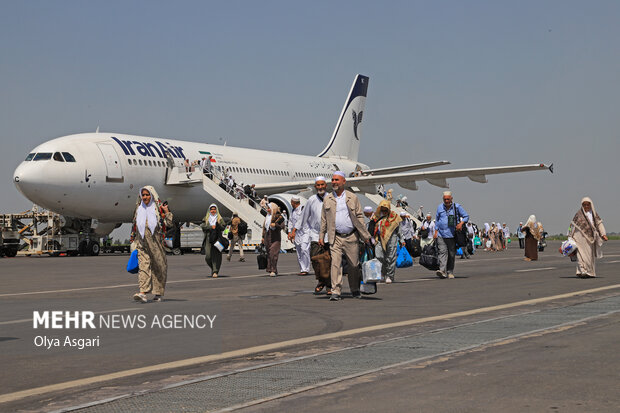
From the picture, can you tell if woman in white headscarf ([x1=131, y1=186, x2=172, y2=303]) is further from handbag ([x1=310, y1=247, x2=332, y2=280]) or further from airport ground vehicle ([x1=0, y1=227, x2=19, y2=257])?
airport ground vehicle ([x1=0, y1=227, x2=19, y2=257])

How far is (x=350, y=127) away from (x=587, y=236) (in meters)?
41.1

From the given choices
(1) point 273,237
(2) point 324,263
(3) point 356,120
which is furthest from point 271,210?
(3) point 356,120

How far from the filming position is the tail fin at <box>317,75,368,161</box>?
187 ft

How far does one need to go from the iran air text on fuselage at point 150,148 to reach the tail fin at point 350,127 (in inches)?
785

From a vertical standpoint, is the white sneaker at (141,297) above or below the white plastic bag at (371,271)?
below

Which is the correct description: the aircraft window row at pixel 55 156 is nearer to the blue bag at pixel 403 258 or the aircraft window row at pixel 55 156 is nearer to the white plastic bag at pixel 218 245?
the white plastic bag at pixel 218 245

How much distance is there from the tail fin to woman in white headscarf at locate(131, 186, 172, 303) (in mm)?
42977

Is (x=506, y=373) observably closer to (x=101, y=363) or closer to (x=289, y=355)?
(x=289, y=355)

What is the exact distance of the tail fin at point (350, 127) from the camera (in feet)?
187

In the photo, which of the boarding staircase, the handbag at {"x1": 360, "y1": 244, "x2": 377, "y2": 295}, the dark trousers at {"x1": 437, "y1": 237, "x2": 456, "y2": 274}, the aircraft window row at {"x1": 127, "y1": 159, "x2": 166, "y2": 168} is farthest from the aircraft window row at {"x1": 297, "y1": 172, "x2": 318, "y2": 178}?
the handbag at {"x1": 360, "y1": 244, "x2": 377, "y2": 295}

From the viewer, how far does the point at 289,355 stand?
7.51 m

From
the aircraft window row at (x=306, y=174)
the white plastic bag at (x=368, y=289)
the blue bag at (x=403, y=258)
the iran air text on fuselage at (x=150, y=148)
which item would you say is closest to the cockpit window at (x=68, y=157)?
the iran air text on fuselage at (x=150, y=148)

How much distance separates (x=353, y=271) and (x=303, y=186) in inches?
1132

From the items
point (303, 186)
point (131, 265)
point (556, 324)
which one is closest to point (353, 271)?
point (131, 265)
